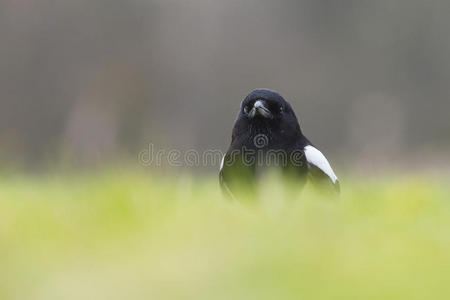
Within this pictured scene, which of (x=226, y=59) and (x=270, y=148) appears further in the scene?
(x=226, y=59)

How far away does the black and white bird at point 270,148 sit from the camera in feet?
17.6

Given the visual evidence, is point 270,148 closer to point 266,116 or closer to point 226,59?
point 266,116

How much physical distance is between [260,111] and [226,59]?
1816 centimetres

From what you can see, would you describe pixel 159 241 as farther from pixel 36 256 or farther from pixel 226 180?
pixel 226 180

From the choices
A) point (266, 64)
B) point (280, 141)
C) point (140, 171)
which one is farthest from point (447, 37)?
point (140, 171)

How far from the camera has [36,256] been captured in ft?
6.84

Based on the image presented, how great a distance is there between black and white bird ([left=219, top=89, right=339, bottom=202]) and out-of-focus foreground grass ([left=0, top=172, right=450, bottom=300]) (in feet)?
7.63

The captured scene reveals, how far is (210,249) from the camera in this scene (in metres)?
2.12

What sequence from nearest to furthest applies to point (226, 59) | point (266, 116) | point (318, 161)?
point (318, 161), point (266, 116), point (226, 59)

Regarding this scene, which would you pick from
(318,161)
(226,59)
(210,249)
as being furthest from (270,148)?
(226,59)

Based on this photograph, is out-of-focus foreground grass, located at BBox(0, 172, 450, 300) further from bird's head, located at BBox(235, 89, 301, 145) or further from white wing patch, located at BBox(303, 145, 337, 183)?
bird's head, located at BBox(235, 89, 301, 145)

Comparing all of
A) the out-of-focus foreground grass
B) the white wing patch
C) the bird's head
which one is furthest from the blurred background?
the out-of-focus foreground grass

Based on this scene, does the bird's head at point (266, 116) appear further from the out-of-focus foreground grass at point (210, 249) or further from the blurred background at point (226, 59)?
the blurred background at point (226, 59)

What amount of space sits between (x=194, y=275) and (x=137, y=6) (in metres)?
22.3
